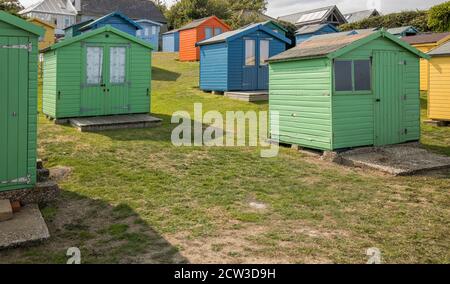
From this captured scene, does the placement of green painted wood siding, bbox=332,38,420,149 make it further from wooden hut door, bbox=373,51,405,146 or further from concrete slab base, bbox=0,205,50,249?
concrete slab base, bbox=0,205,50,249

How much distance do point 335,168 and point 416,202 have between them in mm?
2646

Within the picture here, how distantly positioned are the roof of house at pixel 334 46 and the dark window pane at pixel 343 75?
34 cm

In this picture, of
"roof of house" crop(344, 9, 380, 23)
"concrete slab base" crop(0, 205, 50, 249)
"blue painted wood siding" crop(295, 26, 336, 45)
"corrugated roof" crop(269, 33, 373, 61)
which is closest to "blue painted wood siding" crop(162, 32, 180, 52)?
"blue painted wood siding" crop(295, 26, 336, 45)

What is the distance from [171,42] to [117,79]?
97.4ft

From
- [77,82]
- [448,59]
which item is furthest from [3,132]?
[448,59]

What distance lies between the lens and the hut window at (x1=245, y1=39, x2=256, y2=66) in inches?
839

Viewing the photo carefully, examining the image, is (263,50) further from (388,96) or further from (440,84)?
(388,96)

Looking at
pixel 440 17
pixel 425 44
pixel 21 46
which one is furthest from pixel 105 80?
pixel 440 17

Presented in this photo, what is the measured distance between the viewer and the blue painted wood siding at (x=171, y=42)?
1672 inches

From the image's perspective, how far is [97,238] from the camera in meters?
5.63

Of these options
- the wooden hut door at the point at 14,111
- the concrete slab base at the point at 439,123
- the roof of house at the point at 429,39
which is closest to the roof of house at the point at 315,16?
the roof of house at the point at 429,39

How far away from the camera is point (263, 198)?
7.44 meters

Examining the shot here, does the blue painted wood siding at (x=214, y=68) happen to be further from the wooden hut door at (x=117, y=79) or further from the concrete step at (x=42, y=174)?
the concrete step at (x=42, y=174)
